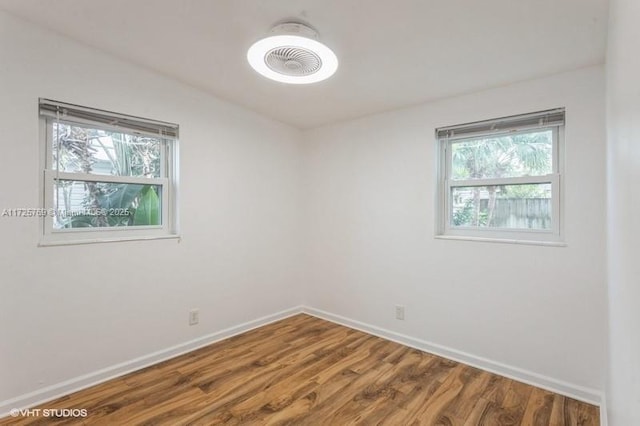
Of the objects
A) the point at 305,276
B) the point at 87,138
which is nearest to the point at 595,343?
the point at 305,276

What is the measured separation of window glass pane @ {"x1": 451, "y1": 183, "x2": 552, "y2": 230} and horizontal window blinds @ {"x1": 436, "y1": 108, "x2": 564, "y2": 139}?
0.44 meters

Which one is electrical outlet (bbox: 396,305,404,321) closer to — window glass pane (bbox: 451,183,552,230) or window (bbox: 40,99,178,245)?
window glass pane (bbox: 451,183,552,230)

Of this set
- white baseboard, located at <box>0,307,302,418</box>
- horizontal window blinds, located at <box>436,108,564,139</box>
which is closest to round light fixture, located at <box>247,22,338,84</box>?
horizontal window blinds, located at <box>436,108,564,139</box>

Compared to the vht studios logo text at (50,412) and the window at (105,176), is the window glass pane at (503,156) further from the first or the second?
the vht studios logo text at (50,412)

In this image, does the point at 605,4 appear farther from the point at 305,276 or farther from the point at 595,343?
the point at 305,276

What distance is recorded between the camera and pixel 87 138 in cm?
228

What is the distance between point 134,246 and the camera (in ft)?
8.02

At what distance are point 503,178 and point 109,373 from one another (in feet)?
10.8

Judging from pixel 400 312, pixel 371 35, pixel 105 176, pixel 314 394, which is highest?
pixel 371 35

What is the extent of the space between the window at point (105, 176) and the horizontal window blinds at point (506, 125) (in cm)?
238

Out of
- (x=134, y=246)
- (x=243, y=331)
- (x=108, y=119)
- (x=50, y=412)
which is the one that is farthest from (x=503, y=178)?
(x=50, y=412)

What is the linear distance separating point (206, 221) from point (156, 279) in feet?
2.09

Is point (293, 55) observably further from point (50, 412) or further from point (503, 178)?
point (50, 412)

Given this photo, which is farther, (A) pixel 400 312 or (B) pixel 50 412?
(A) pixel 400 312
